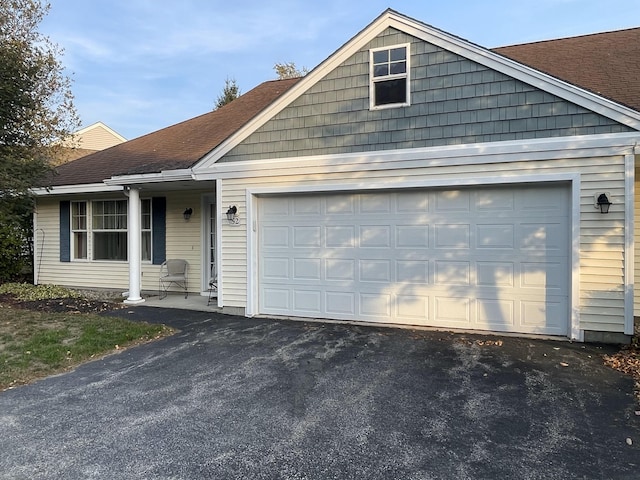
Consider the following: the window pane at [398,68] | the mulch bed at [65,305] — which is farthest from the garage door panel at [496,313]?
the mulch bed at [65,305]

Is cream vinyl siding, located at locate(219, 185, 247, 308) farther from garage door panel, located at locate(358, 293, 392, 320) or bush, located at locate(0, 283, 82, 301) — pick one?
bush, located at locate(0, 283, 82, 301)

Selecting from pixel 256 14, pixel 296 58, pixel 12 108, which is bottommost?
pixel 12 108

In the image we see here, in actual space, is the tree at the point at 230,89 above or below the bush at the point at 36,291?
above

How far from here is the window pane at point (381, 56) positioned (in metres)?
7.08

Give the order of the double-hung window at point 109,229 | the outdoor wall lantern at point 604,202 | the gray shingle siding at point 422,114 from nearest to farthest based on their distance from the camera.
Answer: the outdoor wall lantern at point 604,202
the gray shingle siding at point 422,114
the double-hung window at point 109,229

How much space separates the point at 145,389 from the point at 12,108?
7702 mm

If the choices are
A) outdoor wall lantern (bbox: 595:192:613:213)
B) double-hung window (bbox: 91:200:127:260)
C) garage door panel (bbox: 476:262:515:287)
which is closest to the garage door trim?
outdoor wall lantern (bbox: 595:192:613:213)

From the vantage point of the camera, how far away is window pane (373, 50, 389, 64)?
7.08 m

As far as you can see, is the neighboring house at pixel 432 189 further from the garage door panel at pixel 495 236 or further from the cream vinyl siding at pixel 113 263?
the cream vinyl siding at pixel 113 263

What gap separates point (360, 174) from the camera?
725cm

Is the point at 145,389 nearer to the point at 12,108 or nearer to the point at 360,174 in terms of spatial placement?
the point at 360,174

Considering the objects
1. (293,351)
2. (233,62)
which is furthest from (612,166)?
(233,62)

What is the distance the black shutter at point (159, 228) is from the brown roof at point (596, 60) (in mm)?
8091

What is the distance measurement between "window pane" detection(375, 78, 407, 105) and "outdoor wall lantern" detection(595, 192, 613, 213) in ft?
10.3
